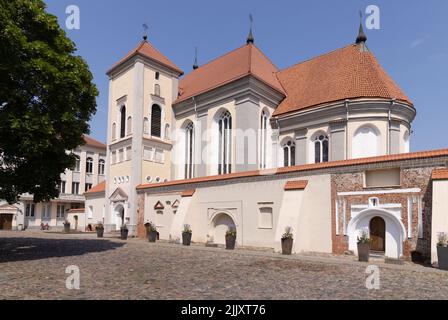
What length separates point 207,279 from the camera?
9383mm

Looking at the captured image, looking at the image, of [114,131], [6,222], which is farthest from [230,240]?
[6,222]

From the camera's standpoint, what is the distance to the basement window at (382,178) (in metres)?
14.1

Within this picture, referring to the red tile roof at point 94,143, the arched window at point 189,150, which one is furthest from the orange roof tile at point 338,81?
the red tile roof at point 94,143

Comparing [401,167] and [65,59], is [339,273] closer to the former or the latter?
[401,167]

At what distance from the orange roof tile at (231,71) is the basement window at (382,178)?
1308cm

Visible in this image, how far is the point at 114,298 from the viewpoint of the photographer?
23.3ft

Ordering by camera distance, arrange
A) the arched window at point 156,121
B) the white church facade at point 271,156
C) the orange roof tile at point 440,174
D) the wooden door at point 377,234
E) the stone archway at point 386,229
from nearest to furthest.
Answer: the orange roof tile at point 440,174
the stone archway at point 386,229
the white church facade at point 271,156
the wooden door at point 377,234
the arched window at point 156,121

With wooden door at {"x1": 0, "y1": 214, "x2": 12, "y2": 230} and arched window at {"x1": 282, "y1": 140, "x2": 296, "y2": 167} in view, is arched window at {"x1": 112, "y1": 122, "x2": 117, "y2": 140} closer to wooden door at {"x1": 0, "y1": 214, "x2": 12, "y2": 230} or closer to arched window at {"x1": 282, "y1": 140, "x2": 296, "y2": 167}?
arched window at {"x1": 282, "y1": 140, "x2": 296, "y2": 167}

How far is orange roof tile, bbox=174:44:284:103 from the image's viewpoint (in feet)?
90.1

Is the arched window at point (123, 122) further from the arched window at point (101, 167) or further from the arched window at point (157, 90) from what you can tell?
the arched window at point (101, 167)

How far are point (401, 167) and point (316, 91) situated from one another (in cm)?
1322

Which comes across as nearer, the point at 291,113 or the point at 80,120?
the point at 80,120

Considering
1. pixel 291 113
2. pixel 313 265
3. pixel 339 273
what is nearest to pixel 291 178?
pixel 313 265

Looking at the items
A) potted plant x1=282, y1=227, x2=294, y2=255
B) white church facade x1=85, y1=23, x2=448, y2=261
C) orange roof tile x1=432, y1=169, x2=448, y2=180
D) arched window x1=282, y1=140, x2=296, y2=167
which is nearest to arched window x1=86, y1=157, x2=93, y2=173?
white church facade x1=85, y1=23, x2=448, y2=261
